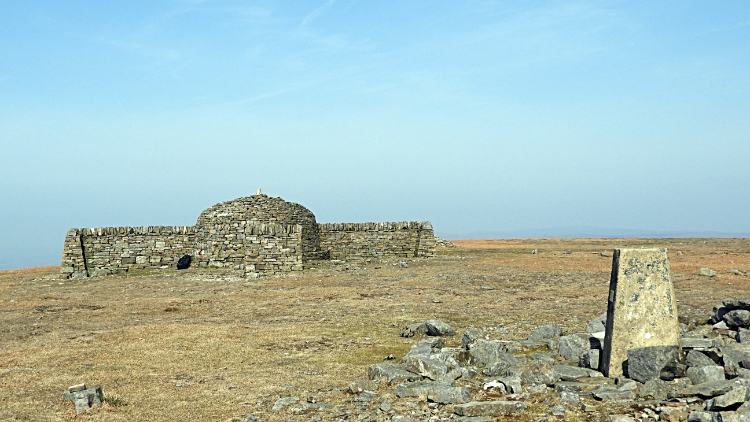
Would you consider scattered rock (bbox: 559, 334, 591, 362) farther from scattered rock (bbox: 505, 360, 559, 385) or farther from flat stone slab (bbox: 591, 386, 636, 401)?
flat stone slab (bbox: 591, 386, 636, 401)

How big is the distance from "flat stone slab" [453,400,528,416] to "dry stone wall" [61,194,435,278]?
16.1 m

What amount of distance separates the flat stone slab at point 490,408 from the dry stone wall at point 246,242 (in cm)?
1607

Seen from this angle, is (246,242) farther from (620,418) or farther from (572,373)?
(620,418)

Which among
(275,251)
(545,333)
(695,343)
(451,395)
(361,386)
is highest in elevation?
(275,251)

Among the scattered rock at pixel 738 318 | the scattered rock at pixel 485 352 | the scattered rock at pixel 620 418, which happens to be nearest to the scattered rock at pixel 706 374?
the scattered rock at pixel 620 418

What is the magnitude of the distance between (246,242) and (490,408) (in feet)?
63.5

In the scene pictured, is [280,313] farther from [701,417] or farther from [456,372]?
[701,417]

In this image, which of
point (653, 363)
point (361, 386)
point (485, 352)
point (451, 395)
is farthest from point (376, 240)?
point (653, 363)

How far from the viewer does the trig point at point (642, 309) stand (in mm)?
6332

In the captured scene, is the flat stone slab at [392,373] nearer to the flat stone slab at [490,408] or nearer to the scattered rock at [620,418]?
the flat stone slab at [490,408]

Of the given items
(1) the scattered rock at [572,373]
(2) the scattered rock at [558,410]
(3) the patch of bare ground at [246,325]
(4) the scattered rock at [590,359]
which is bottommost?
(3) the patch of bare ground at [246,325]

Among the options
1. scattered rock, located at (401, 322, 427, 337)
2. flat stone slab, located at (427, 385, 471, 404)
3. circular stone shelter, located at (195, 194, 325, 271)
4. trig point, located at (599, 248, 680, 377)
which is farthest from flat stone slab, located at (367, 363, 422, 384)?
circular stone shelter, located at (195, 194, 325, 271)

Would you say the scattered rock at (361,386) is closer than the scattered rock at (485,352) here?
Yes

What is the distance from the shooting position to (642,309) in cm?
635
